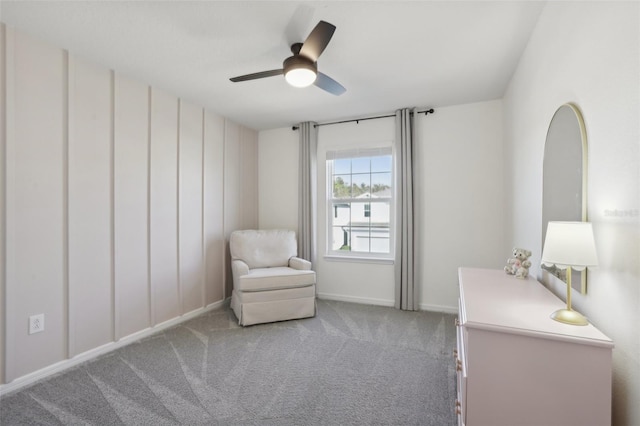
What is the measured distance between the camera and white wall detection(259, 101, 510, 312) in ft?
10.5

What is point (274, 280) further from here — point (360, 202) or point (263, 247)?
point (360, 202)

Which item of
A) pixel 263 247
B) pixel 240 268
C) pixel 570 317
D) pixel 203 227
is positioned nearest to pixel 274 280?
pixel 240 268

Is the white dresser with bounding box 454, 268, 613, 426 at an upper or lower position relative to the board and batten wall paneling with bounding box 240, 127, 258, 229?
lower

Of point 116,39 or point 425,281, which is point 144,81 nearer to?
point 116,39

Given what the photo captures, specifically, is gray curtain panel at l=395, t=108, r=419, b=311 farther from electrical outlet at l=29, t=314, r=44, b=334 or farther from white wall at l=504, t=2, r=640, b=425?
electrical outlet at l=29, t=314, r=44, b=334

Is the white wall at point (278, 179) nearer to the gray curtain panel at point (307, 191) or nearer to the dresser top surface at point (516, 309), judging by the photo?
the gray curtain panel at point (307, 191)

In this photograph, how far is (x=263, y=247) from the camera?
3.61 metres

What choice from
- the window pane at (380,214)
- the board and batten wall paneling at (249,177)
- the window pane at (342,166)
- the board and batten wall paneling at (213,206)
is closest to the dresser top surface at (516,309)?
the window pane at (380,214)

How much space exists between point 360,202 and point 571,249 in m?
2.88

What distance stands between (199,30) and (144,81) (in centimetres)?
109

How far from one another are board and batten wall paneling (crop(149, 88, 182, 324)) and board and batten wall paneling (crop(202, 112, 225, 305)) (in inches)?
16.5

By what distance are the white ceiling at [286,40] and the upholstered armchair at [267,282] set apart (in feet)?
5.68

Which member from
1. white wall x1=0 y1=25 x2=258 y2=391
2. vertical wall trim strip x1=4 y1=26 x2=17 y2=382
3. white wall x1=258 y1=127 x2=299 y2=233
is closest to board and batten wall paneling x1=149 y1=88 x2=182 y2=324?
white wall x1=0 y1=25 x2=258 y2=391

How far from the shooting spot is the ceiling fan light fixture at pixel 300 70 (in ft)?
6.40
